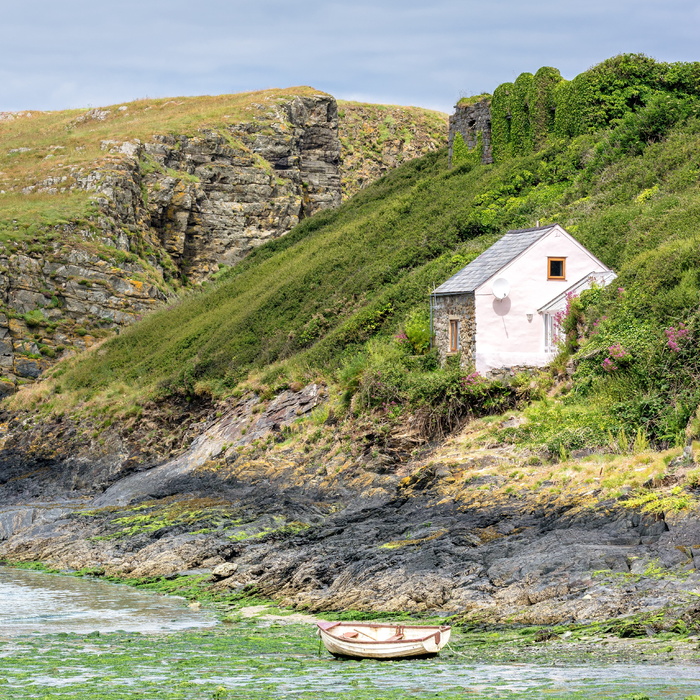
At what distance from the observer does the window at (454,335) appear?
35.7m

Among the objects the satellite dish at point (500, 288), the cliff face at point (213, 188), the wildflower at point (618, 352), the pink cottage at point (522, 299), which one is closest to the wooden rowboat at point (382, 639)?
the wildflower at point (618, 352)

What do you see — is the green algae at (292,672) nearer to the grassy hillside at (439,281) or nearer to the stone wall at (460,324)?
the grassy hillside at (439,281)

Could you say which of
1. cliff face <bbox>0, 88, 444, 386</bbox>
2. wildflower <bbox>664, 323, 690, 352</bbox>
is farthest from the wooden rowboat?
cliff face <bbox>0, 88, 444, 386</bbox>

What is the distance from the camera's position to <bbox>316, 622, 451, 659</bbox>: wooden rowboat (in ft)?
55.5

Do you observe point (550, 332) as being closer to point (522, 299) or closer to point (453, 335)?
point (522, 299)

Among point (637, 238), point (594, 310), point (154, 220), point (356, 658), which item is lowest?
point (356, 658)

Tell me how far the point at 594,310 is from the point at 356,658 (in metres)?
17.9

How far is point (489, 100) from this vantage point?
5978 centimetres

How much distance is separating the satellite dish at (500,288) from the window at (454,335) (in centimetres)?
196

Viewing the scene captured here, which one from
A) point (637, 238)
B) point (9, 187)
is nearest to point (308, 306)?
point (637, 238)

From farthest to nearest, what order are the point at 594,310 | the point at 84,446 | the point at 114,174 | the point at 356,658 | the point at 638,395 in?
the point at 114,174, the point at 84,446, the point at 594,310, the point at 638,395, the point at 356,658

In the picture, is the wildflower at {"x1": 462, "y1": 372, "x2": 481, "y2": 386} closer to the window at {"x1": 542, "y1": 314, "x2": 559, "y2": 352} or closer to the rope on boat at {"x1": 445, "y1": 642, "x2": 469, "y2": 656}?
the window at {"x1": 542, "y1": 314, "x2": 559, "y2": 352}

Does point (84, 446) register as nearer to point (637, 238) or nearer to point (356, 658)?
point (637, 238)

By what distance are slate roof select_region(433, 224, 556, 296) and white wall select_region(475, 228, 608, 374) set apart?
0.26 m
